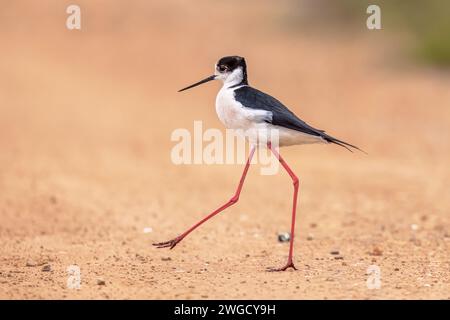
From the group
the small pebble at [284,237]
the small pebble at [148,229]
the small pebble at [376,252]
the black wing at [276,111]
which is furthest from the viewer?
the small pebble at [148,229]

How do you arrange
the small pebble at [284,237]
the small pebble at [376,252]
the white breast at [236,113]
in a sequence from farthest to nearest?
the small pebble at [284,237] < the small pebble at [376,252] < the white breast at [236,113]

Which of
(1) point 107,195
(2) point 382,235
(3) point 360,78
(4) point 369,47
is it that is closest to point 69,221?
A: (1) point 107,195

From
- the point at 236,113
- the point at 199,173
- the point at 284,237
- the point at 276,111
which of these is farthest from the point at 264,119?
the point at 199,173

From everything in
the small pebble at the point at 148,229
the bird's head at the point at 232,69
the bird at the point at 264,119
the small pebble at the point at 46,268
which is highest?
the bird's head at the point at 232,69

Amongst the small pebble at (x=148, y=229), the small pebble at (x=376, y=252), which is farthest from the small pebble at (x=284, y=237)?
the small pebble at (x=148, y=229)

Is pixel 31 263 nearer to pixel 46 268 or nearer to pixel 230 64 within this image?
pixel 46 268

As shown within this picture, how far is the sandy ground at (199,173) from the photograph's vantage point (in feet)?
19.3

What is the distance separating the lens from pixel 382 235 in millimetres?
7570

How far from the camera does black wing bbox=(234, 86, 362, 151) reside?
588 centimetres

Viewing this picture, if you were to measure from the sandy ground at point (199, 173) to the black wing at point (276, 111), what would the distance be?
0.95m

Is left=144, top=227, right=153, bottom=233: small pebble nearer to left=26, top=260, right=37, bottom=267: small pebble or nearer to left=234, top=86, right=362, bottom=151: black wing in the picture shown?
left=26, top=260, right=37, bottom=267: small pebble

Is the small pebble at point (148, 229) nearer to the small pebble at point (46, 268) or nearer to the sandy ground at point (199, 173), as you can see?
the sandy ground at point (199, 173)

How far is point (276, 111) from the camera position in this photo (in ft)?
19.6

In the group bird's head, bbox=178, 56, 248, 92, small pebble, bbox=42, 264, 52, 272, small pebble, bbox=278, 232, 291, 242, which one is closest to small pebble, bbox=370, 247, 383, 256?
small pebble, bbox=278, 232, 291, 242
